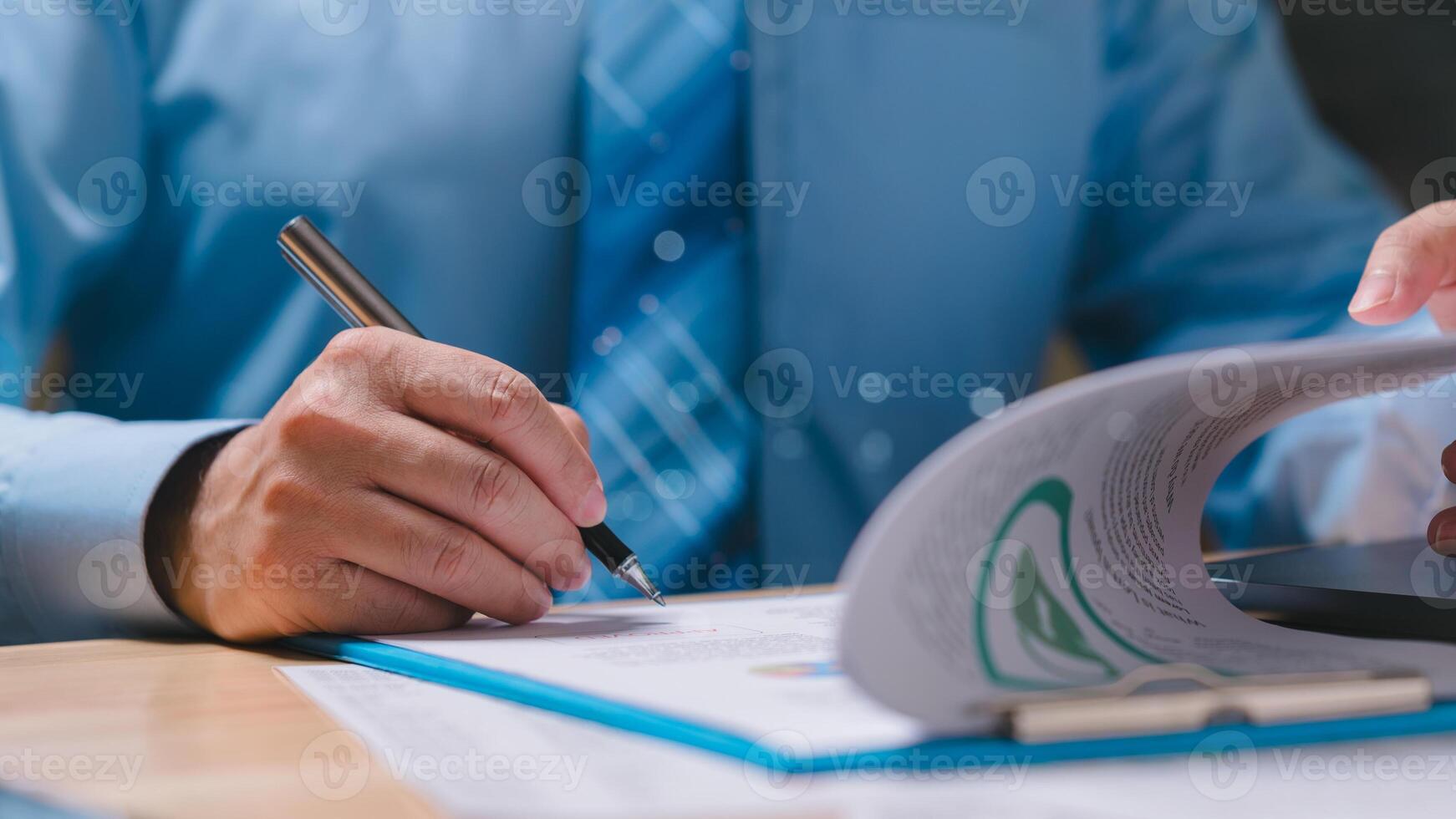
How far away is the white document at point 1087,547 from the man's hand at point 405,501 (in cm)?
22

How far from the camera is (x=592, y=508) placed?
0.48 m

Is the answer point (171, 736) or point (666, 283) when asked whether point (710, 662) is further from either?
point (666, 283)

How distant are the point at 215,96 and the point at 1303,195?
1002mm

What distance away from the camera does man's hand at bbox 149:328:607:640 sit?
1.49 feet

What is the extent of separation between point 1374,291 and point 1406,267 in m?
0.04

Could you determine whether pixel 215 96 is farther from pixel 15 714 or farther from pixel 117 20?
pixel 15 714

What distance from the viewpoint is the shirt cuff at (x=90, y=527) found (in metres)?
0.52

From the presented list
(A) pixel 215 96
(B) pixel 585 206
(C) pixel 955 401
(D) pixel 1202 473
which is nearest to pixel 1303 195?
(C) pixel 955 401

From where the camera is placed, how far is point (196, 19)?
90 centimetres

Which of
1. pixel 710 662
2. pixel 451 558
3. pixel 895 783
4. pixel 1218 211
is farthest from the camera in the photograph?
pixel 1218 211

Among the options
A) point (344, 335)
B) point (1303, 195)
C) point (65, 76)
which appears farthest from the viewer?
point (1303, 195)

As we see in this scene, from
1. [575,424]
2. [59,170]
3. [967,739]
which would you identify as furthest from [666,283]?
[967,739]

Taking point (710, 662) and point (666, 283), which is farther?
point (666, 283)

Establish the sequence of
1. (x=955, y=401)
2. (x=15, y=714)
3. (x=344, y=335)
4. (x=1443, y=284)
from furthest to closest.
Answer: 1. (x=955, y=401)
2. (x=1443, y=284)
3. (x=344, y=335)
4. (x=15, y=714)
